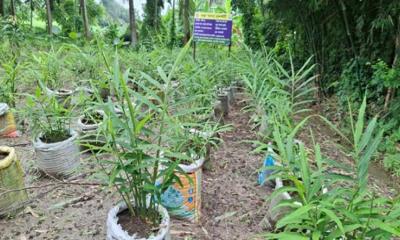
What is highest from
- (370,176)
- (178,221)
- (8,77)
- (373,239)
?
(8,77)

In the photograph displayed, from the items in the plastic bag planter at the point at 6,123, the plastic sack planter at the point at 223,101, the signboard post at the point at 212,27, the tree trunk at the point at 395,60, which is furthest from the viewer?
the signboard post at the point at 212,27

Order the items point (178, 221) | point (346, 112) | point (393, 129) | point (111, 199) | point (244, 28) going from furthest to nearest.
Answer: point (244, 28) → point (346, 112) → point (393, 129) → point (111, 199) → point (178, 221)

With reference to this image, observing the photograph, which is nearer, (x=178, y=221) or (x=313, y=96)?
(x=178, y=221)

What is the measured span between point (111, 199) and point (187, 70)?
1.03m

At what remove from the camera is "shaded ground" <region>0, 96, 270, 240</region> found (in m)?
1.67

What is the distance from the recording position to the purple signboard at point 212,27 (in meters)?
4.35

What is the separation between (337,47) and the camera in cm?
496

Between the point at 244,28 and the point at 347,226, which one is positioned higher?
the point at 244,28

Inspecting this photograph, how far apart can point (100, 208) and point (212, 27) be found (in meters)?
3.05

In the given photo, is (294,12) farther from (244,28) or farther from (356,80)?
(244,28)

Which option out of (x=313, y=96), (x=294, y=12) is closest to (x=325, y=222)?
(x=313, y=96)


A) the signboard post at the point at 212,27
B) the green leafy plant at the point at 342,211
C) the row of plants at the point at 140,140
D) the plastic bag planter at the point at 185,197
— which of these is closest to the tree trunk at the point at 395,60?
the signboard post at the point at 212,27

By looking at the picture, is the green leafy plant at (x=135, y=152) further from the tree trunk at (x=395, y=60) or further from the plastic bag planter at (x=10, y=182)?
the tree trunk at (x=395, y=60)

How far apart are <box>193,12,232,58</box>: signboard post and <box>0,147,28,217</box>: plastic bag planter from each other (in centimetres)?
295
